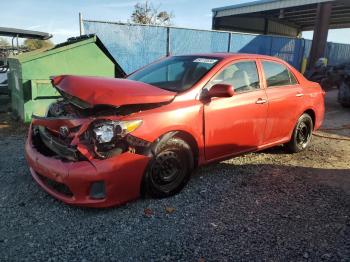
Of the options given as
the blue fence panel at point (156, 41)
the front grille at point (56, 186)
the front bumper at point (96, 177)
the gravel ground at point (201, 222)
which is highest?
the blue fence panel at point (156, 41)

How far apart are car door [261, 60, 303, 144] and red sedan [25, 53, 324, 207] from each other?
2 centimetres

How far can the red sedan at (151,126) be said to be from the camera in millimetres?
3223

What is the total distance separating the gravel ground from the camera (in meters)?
2.83

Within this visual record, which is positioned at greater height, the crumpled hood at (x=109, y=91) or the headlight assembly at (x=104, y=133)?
the crumpled hood at (x=109, y=91)

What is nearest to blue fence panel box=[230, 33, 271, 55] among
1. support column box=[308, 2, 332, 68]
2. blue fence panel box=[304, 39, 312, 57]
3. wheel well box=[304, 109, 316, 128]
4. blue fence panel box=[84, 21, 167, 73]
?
support column box=[308, 2, 332, 68]

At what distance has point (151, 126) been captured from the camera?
343 centimetres

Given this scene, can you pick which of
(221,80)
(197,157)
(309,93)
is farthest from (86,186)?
(309,93)

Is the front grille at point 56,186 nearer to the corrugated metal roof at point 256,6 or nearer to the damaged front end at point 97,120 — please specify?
the damaged front end at point 97,120

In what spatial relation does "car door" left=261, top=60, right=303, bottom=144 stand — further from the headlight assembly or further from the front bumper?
the headlight assembly

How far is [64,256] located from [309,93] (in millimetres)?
4343

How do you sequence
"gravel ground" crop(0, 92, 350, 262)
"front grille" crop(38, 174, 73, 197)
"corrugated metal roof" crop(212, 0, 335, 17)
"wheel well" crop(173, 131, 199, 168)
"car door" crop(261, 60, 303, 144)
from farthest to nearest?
"corrugated metal roof" crop(212, 0, 335, 17)
"car door" crop(261, 60, 303, 144)
"wheel well" crop(173, 131, 199, 168)
"front grille" crop(38, 174, 73, 197)
"gravel ground" crop(0, 92, 350, 262)

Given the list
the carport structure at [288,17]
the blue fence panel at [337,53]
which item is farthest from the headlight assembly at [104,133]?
the blue fence panel at [337,53]

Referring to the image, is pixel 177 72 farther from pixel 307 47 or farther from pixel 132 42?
pixel 307 47

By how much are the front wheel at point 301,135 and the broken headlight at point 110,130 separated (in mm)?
3149
